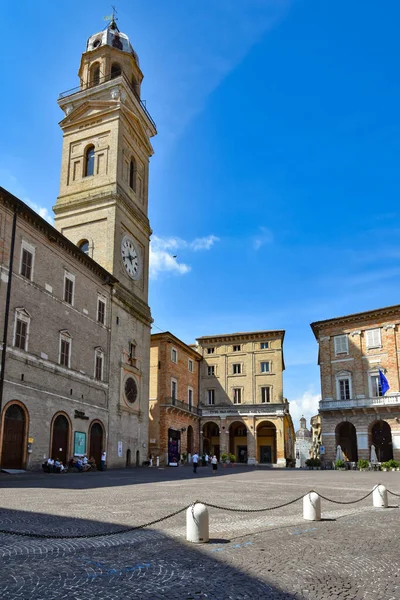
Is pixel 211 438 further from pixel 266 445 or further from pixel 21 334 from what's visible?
pixel 21 334

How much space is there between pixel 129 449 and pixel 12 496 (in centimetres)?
2389

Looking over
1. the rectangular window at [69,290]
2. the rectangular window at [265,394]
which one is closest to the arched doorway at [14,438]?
the rectangular window at [69,290]

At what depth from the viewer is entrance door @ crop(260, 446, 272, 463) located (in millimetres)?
61406

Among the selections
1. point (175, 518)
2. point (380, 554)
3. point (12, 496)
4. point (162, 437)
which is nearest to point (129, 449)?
point (162, 437)

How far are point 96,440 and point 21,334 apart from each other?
10234 mm

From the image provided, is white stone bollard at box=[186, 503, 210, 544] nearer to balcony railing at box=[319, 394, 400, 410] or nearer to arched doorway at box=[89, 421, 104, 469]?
arched doorway at box=[89, 421, 104, 469]

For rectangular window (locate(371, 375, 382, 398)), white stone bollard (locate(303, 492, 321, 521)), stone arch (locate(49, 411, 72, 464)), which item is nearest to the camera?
white stone bollard (locate(303, 492, 321, 521))

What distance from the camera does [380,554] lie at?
7.19 metres

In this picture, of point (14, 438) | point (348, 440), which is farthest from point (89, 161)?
point (348, 440)

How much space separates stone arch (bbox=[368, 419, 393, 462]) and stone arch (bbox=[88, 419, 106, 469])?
27050 mm

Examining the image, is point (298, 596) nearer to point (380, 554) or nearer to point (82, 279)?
point (380, 554)

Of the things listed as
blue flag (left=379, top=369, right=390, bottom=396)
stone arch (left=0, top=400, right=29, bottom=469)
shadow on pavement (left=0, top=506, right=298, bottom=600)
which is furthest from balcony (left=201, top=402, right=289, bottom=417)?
shadow on pavement (left=0, top=506, right=298, bottom=600)

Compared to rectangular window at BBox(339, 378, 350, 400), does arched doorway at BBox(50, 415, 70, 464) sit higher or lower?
lower

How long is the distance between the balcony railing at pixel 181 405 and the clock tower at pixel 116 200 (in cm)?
879
